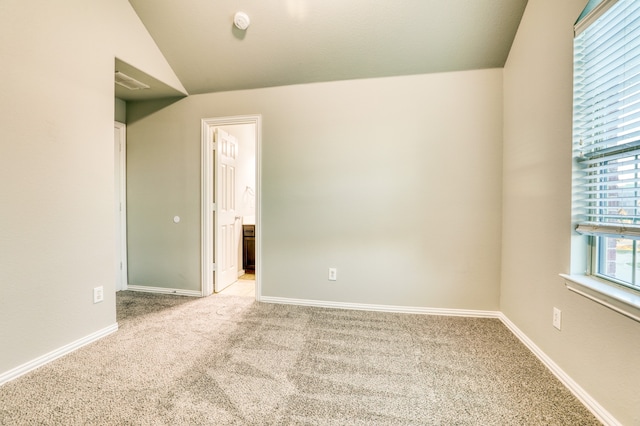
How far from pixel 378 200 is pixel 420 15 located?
62.6 inches

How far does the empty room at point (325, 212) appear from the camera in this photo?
1384mm

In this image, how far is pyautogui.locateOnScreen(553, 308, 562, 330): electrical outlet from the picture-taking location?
5.33ft

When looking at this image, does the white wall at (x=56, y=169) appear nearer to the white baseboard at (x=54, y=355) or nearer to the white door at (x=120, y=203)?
the white baseboard at (x=54, y=355)

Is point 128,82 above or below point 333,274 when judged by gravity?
above

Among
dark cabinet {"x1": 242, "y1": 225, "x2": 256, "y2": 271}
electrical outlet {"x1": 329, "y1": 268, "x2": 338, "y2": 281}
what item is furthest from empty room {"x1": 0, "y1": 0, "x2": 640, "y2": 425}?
dark cabinet {"x1": 242, "y1": 225, "x2": 256, "y2": 271}

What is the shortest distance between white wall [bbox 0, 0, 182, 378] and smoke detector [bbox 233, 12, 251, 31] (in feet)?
3.08

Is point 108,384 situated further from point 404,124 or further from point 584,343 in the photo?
point 404,124

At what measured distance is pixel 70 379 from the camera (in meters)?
1.58

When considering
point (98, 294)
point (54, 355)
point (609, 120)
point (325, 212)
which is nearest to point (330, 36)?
point (325, 212)

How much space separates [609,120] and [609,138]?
9cm

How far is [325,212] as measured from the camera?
270cm

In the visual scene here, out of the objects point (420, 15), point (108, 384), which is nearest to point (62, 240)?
point (108, 384)

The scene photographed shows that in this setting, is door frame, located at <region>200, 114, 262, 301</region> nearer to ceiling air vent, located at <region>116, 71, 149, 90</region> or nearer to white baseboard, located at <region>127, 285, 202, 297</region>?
white baseboard, located at <region>127, 285, 202, 297</region>

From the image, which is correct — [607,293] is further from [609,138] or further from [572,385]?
[609,138]
